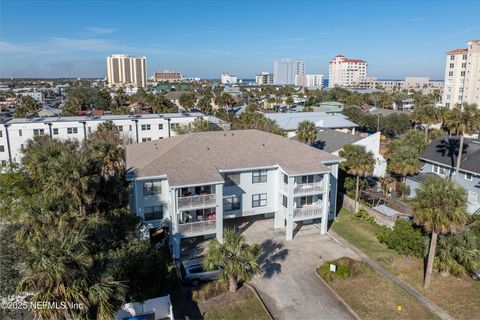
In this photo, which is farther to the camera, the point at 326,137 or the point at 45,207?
the point at 326,137

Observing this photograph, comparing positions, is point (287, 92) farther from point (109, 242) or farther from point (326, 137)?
point (109, 242)

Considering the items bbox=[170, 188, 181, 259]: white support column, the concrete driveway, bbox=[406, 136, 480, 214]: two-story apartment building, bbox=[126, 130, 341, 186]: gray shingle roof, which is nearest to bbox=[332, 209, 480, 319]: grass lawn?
the concrete driveway

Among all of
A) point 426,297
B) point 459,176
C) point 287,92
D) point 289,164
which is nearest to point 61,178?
point 289,164

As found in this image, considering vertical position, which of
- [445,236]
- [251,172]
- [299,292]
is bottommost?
[299,292]

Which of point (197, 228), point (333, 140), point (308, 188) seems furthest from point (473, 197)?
point (197, 228)

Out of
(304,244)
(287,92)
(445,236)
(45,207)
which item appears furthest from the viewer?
(287,92)

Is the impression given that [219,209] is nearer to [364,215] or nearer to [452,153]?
[364,215]

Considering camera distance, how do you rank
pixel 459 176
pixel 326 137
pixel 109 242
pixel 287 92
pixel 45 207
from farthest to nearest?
pixel 287 92
pixel 326 137
pixel 459 176
pixel 109 242
pixel 45 207

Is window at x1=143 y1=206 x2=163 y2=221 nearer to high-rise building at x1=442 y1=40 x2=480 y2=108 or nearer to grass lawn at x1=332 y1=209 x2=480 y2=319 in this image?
grass lawn at x1=332 y1=209 x2=480 y2=319
